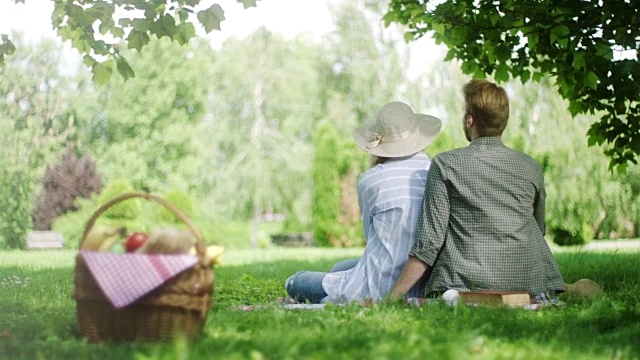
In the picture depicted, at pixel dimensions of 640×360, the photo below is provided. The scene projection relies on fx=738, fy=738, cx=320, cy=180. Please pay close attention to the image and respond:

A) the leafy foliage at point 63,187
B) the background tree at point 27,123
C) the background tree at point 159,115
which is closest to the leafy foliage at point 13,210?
the background tree at point 27,123

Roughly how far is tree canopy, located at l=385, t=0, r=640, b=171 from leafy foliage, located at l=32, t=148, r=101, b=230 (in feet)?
72.2

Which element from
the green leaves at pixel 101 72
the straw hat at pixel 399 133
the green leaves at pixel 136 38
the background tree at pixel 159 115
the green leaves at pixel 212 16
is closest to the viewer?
the straw hat at pixel 399 133

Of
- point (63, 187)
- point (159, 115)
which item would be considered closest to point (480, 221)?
point (63, 187)

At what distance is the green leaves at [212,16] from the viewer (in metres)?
5.41

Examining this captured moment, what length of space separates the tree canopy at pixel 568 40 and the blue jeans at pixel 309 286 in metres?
2.60

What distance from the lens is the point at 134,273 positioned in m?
3.08

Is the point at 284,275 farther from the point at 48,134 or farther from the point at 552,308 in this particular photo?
the point at 48,134

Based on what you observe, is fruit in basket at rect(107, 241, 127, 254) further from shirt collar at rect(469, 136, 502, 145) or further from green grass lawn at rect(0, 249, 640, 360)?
shirt collar at rect(469, 136, 502, 145)

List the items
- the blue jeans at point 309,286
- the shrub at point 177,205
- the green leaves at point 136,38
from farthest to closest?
the shrub at point 177,205, the green leaves at point 136,38, the blue jeans at point 309,286

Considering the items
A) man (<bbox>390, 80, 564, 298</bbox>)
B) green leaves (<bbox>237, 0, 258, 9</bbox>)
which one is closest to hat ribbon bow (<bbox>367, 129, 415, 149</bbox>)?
man (<bbox>390, 80, 564, 298</bbox>)

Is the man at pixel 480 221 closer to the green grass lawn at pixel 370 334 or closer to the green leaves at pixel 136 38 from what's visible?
the green grass lawn at pixel 370 334

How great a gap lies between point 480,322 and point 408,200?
1.18 metres

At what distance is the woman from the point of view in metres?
4.79

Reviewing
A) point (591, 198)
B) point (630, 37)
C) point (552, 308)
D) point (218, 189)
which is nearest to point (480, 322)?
point (552, 308)
